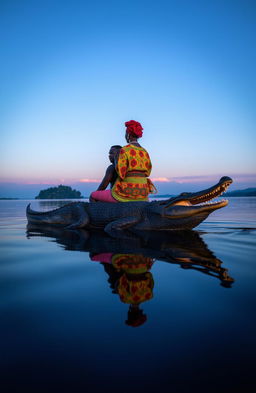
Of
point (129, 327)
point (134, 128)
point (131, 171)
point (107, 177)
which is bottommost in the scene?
point (129, 327)

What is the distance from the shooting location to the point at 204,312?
1382 mm

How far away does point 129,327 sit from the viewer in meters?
1.24

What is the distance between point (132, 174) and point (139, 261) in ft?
9.48

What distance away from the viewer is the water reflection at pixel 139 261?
1.64m

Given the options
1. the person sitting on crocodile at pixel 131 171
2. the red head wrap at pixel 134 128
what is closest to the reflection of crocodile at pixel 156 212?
the person sitting on crocodile at pixel 131 171

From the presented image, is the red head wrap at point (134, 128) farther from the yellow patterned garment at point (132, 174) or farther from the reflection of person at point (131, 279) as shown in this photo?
the reflection of person at point (131, 279)

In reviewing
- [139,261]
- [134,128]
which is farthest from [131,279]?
[134,128]

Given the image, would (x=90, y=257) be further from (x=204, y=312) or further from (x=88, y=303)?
(x=204, y=312)

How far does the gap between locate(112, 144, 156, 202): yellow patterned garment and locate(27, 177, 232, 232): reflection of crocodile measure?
29cm

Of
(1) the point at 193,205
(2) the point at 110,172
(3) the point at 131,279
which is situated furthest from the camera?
(2) the point at 110,172

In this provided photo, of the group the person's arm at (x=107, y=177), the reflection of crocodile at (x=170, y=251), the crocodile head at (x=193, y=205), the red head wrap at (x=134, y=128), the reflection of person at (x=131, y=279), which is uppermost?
the red head wrap at (x=134, y=128)

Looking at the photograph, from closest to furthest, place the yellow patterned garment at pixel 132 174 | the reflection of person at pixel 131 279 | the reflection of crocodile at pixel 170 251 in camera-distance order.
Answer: the reflection of person at pixel 131 279, the reflection of crocodile at pixel 170 251, the yellow patterned garment at pixel 132 174

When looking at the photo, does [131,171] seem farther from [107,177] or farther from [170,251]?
[170,251]

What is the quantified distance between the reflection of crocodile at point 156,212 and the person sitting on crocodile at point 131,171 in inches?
10.3
